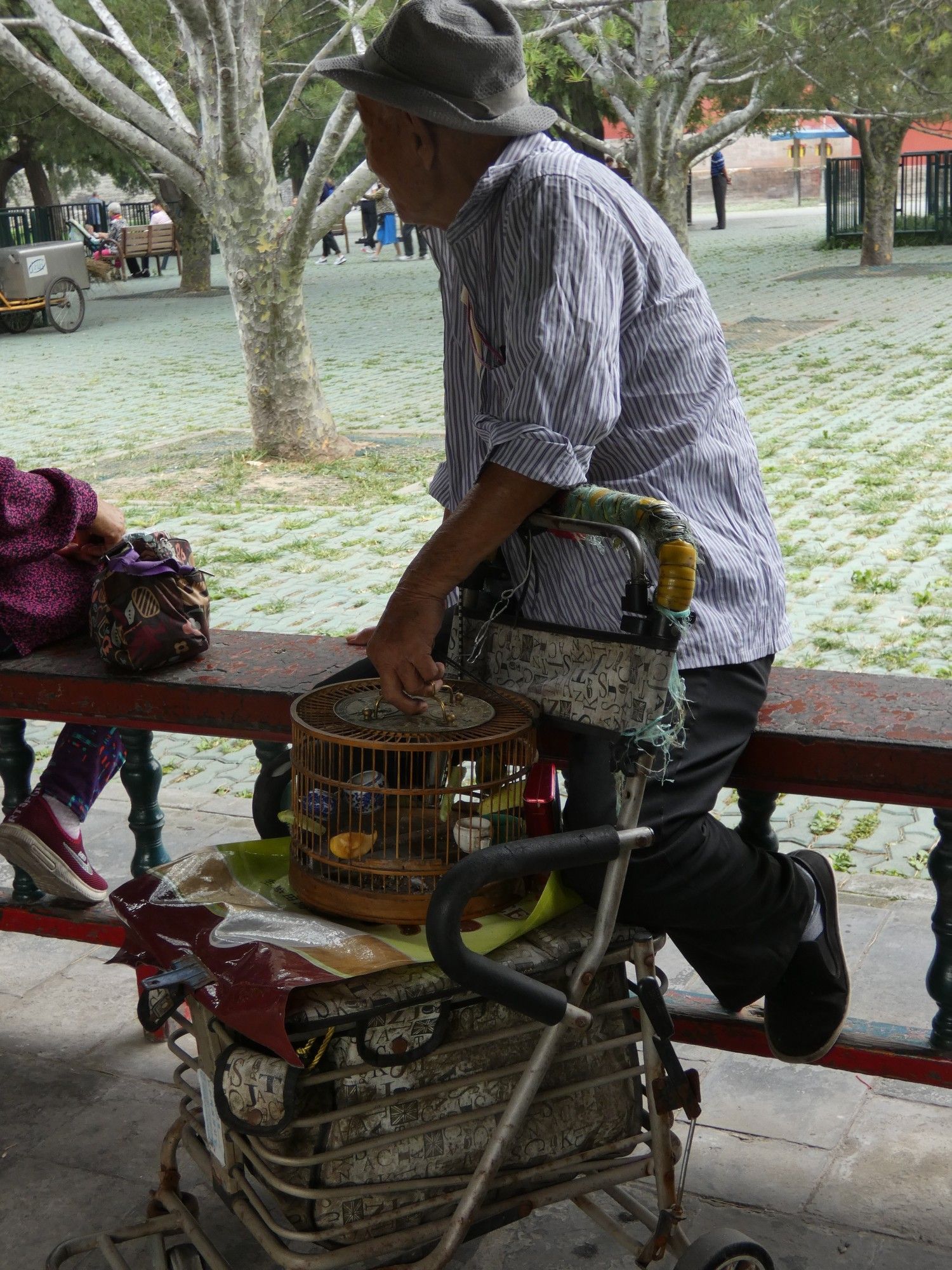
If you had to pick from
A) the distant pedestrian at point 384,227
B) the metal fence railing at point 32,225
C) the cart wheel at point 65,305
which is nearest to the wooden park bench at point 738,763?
the cart wheel at point 65,305

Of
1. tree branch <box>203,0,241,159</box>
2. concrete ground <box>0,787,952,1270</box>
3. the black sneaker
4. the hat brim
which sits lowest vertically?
concrete ground <box>0,787,952,1270</box>

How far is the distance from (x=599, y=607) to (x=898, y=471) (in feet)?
24.7

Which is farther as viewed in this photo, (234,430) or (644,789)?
(234,430)

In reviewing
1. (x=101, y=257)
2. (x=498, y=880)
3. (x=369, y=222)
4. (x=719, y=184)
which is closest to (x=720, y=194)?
(x=719, y=184)

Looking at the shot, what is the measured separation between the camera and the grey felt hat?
212 centimetres

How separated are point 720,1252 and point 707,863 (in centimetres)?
55

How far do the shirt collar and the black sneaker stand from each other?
1.16 meters

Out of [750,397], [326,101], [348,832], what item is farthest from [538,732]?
[326,101]

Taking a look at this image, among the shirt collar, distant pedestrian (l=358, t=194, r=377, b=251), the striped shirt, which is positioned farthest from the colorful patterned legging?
distant pedestrian (l=358, t=194, r=377, b=251)

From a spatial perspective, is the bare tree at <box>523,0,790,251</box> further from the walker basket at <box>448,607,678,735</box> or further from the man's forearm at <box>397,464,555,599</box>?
the man's forearm at <box>397,464,555,599</box>

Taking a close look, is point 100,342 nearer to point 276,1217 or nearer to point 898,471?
point 898,471

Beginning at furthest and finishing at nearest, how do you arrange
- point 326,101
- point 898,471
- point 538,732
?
point 326,101, point 898,471, point 538,732

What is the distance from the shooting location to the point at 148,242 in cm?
3142

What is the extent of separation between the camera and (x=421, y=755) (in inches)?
85.6
